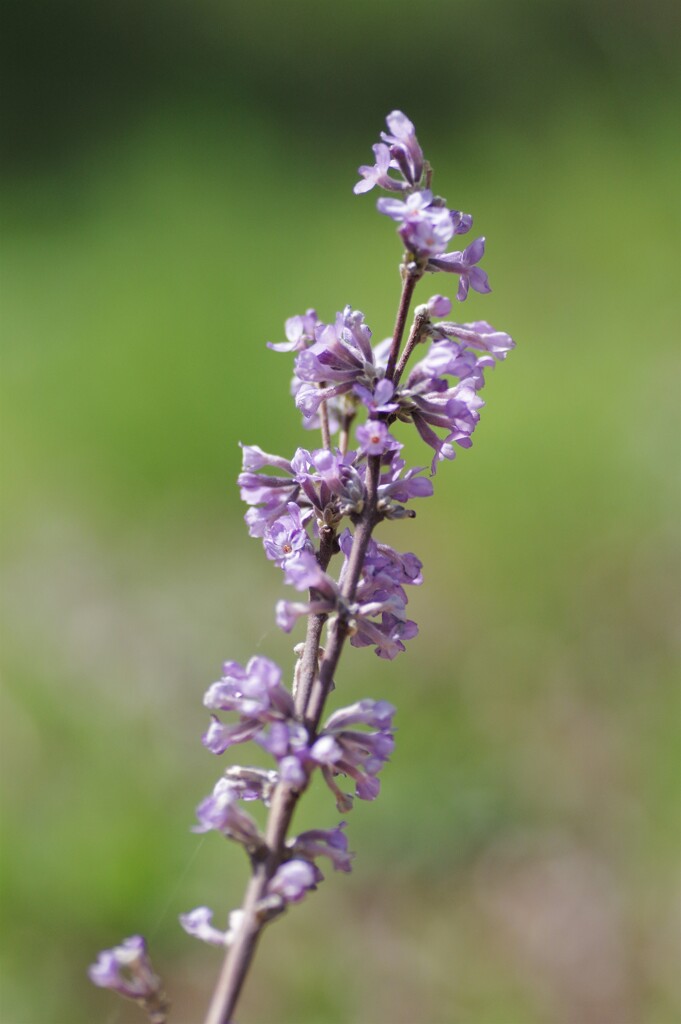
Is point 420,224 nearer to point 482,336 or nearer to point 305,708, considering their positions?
point 482,336

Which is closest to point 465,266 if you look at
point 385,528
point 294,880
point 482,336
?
point 482,336

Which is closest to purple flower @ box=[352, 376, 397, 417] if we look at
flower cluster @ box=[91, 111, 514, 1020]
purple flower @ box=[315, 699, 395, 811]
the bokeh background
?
flower cluster @ box=[91, 111, 514, 1020]

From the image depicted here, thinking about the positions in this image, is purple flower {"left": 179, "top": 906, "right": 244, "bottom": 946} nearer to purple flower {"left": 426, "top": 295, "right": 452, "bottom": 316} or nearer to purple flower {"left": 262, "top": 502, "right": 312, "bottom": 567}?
purple flower {"left": 262, "top": 502, "right": 312, "bottom": 567}

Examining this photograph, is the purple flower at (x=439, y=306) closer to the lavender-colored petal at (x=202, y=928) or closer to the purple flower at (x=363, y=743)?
the purple flower at (x=363, y=743)

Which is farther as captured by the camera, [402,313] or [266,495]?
[266,495]

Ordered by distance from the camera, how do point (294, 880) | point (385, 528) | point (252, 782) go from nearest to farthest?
point (294, 880) → point (252, 782) → point (385, 528)

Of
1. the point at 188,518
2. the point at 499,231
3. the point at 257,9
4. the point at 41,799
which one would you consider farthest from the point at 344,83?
the point at 41,799

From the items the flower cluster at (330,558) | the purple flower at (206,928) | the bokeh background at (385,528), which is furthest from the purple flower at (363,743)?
the bokeh background at (385,528)
